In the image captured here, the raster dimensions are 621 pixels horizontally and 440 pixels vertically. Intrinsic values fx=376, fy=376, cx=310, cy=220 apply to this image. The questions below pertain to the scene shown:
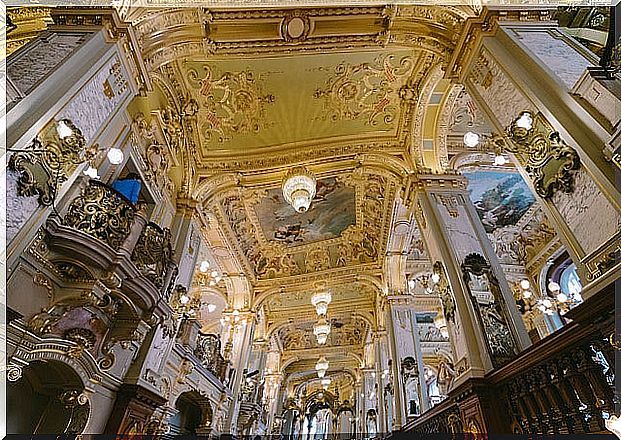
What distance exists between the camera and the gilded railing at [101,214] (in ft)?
14.7

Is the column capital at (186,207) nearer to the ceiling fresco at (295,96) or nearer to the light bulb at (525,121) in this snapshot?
the ceiling fresco at (295,96)

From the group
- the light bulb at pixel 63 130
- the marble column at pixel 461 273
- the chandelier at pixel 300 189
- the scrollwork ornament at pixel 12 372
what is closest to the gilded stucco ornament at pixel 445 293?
the marble column at pixel 461 273

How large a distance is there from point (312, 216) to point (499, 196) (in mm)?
5111

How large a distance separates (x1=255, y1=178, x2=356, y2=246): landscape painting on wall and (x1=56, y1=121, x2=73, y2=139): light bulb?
250 inches

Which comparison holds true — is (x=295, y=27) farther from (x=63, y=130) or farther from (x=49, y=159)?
(x=49, y=159)

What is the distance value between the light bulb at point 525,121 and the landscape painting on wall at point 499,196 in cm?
607

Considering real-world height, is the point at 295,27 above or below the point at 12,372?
above

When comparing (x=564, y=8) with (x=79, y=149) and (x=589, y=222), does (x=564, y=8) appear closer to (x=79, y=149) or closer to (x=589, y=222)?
(x=589, y=222)

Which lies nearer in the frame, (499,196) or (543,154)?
(543,154)

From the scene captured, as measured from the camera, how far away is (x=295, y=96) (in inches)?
303

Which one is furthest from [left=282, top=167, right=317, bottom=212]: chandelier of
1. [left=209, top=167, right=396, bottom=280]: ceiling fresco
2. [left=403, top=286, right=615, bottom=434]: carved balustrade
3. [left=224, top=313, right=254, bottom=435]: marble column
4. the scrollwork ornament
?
[left=224, top=313, right=254, bottom=435]: marble column

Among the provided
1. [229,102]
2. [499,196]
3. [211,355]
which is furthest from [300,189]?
[499,196]

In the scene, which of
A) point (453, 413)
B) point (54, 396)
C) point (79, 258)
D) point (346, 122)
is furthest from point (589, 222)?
point (54, 396)

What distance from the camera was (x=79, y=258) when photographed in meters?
4.27
